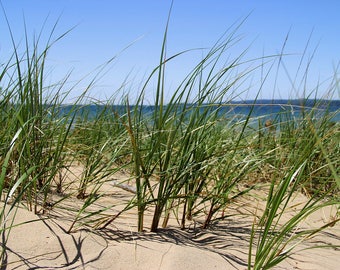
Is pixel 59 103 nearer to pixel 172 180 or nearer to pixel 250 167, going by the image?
pixel 172 180

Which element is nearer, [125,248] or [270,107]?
[125,248]

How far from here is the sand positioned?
4.42 ft

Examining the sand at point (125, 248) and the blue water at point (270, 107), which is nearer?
the sand at point (125, 248)

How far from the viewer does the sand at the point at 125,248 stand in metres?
1.35

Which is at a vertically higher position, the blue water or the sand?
the blue water

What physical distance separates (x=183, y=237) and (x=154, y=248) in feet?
0.78

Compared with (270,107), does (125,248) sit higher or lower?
lower

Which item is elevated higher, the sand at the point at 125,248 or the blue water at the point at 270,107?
the blue water at the point at 270,107

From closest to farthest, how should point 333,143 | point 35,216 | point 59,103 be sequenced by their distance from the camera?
point 35,216, point 59,103, point 333,143

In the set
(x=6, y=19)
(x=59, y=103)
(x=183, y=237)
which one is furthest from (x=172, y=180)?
(x=6, y=19)

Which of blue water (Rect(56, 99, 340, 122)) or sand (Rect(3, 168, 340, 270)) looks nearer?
sand (Rect(3, 168, 340, 270))

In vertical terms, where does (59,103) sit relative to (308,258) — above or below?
above

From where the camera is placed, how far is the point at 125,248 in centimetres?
145

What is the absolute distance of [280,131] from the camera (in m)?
3.14
